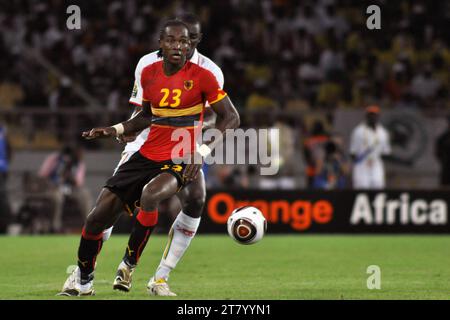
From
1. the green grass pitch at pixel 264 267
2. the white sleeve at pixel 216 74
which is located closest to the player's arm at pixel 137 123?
the white sleeve at pixel 216 74

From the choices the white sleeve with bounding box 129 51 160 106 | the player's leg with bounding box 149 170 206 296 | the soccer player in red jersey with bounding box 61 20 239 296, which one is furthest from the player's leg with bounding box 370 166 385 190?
the soccer player in red jersey with bounding box 61 20 239 296

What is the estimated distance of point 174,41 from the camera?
8.69 metres

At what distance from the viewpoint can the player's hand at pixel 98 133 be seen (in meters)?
8.37

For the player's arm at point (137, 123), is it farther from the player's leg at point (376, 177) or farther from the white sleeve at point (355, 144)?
the player's leg at point (376, 177)

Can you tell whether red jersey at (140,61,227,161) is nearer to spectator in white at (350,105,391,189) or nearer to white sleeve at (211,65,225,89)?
white sleeve at (211,65,225,89)

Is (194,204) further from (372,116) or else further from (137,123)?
(372,116)

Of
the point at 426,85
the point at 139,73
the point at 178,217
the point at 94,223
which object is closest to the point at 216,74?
the point at 139,73

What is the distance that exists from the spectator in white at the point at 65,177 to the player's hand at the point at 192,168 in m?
10.7

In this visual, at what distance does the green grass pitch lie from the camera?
9078 mm

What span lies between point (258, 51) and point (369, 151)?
5523 mm

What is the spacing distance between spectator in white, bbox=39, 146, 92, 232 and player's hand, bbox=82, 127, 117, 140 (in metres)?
10.6

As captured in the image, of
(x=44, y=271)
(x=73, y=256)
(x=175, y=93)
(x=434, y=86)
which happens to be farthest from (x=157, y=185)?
(x=434, y=86)

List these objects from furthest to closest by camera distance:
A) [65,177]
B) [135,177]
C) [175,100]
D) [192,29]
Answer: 1. [65,177]
2. [192,29]
3. [175,100]
4. [135,177]
